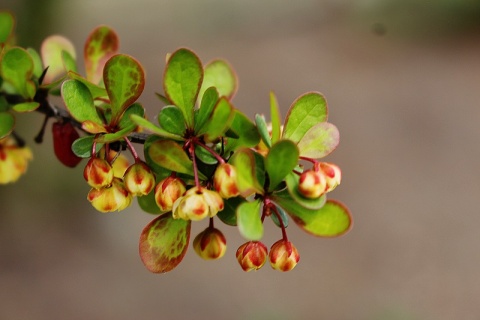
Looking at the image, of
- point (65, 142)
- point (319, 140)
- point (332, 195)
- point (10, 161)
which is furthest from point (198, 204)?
point (332, 195)

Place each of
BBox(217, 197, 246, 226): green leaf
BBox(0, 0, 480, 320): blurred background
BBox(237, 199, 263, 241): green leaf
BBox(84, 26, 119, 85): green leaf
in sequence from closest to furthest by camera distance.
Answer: BBox(237, 199, 263, 241): green leaf, BBox(217, 197, 246, 226): green leaf, BBox(84, 26, 119, 85): green leaf, BBox(0, 0, 480, 320): blurred background

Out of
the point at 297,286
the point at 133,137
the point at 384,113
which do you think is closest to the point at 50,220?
the point at 297,286

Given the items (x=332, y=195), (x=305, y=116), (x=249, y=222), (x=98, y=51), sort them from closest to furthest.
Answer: (x=249, y=222), (x=305, y=116), (x=98, y=51), (x=332, y=195)

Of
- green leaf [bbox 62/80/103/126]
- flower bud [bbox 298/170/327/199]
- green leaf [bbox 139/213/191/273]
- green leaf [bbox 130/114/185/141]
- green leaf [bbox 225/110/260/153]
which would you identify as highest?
green leaf [bbox 225/110/260/153]

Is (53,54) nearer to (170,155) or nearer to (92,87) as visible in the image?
(92,87)

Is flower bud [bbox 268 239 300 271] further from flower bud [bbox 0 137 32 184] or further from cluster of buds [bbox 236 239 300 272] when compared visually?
flower bud [bbox 0 137 32 184]

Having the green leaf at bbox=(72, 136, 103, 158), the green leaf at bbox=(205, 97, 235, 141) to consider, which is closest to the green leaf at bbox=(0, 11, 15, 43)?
the green leaf at bbox=(72, 136, 103, 158)
